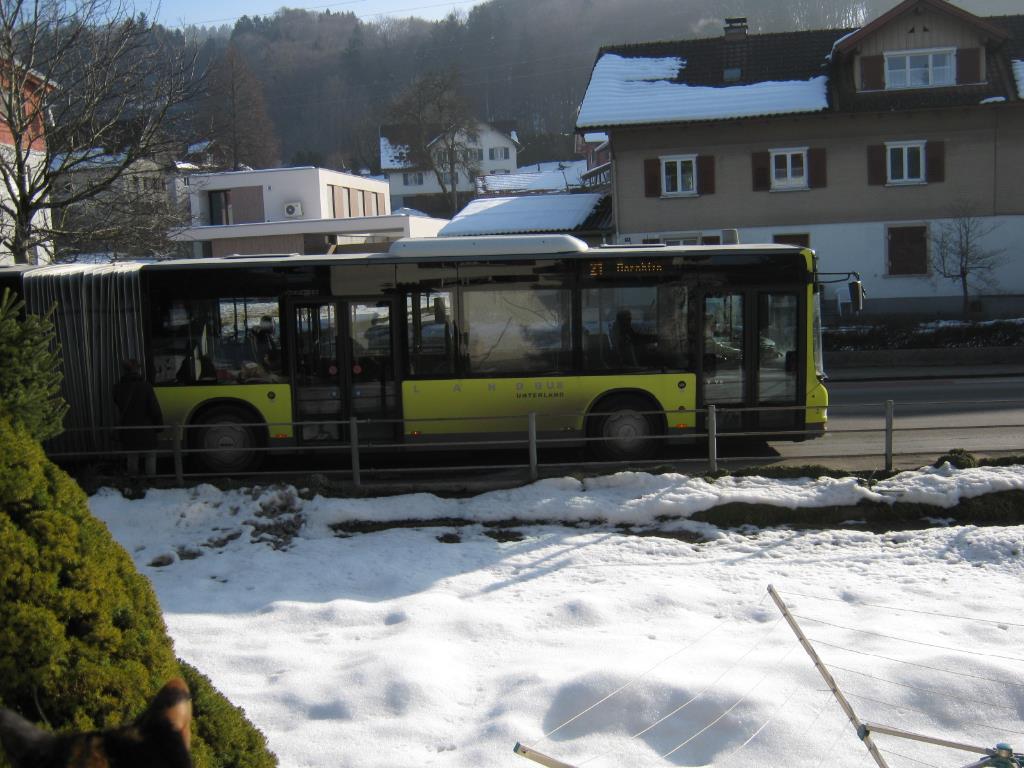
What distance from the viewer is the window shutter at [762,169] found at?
3356 cm

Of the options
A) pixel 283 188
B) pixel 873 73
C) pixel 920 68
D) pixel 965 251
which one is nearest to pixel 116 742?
pixel 965 251

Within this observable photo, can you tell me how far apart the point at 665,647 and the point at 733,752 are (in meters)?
1.65

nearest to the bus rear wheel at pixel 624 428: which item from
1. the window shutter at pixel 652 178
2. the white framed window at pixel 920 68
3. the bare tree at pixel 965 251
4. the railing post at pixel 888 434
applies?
the railing post at pixel 888 434

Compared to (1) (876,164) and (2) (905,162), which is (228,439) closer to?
(1) (876,164)

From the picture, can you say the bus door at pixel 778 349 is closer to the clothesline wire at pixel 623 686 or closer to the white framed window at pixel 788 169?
the clothesline wire at pixel 623 686

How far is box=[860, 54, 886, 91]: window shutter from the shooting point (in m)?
33.1

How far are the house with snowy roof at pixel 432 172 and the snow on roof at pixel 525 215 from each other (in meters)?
33.1

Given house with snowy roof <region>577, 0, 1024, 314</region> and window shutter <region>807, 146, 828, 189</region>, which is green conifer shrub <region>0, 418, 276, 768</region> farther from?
window shutter <region>807, 146, 828, 189</region>

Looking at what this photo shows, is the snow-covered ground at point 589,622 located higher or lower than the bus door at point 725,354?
lower

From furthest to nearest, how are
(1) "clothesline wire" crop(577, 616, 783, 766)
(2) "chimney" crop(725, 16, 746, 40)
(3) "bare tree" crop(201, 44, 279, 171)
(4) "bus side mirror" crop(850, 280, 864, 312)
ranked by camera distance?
(3) "bare tree" crop(201, 44, 279, 171) → (2) "chimney" crop(725, 16, 746, 40) → (4) "bus side mirror" crop(850, 280, 864, 312) → (1) "clothesline wire" crop(577, 616, 783, 766)

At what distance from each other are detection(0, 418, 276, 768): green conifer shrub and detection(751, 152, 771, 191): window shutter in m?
32.4

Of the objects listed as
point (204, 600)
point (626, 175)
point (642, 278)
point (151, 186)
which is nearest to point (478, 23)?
point (626, 175)

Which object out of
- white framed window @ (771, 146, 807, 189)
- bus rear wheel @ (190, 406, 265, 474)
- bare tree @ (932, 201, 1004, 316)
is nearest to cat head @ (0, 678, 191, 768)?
bus rear wheel @ (190, 406, 265, 474)

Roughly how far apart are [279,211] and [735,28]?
30.0 meters
